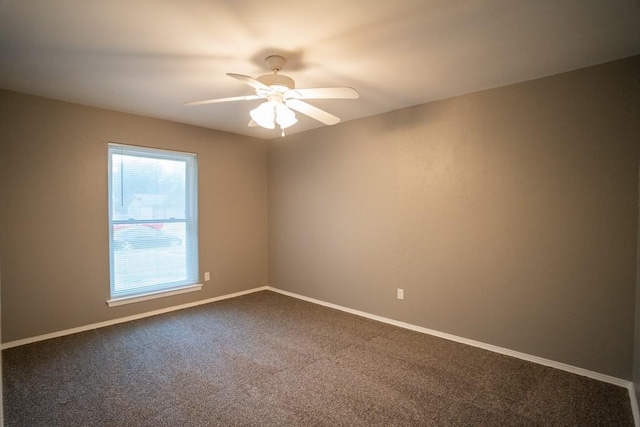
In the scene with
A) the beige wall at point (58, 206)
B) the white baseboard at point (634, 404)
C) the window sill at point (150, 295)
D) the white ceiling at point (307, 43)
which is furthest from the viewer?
the window sill at point (150, 295)

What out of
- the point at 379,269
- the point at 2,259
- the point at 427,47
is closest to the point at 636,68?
the point at 427,47

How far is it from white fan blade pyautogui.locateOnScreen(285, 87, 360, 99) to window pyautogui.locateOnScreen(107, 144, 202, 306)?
7.93 feet

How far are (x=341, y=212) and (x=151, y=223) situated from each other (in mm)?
2301

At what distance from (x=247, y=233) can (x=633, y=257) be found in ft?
13.7

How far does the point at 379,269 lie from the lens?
12.8 ft

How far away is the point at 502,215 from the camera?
119 inches

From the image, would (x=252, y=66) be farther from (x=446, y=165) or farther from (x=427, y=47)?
(x=446, y=165)

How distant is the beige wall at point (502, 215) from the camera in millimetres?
2535

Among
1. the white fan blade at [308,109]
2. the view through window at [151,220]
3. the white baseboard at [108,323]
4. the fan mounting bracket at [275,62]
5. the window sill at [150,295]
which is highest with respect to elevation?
the fan mounting bracket at [275,62]

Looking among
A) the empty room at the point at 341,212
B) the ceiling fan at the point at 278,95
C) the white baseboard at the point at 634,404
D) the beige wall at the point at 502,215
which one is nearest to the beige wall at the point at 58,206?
the empty room at the point at 341,212

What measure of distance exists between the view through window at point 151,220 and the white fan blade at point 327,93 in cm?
242

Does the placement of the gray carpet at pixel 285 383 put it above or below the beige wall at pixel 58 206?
below

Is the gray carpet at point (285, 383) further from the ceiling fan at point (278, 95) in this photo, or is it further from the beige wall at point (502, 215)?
the ceiling fan at point (278, 95)

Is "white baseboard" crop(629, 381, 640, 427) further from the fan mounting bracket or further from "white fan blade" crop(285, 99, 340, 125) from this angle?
the fan mounting bracket
